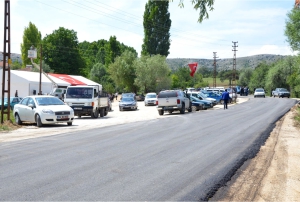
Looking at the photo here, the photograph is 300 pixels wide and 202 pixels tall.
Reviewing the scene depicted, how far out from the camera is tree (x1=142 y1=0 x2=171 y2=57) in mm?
81812

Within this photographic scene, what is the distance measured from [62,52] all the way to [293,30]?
5934 cm

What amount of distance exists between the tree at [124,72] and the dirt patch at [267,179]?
7066cm

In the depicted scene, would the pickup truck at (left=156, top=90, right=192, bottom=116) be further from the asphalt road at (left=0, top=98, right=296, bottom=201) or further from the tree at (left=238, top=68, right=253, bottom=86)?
the tree at (left=238, top=68, right=253, bottom=86)

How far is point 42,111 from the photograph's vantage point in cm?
2281

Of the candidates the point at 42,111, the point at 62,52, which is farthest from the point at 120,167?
the point at 62,52

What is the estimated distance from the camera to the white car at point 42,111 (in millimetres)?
22797

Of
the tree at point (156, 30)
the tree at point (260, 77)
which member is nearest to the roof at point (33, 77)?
the tree at point (156, 30)

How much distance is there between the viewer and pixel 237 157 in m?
11.9

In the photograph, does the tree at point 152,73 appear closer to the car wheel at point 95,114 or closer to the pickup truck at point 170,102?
the pickup truck at point 170,102

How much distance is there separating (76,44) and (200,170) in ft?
295

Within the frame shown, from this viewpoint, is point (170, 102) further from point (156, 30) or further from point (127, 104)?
point (156, 30)

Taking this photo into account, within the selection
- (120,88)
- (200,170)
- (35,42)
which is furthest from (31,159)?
(35,42)

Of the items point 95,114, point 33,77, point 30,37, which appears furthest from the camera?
point 30,37

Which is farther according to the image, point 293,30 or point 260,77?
point 260,77
